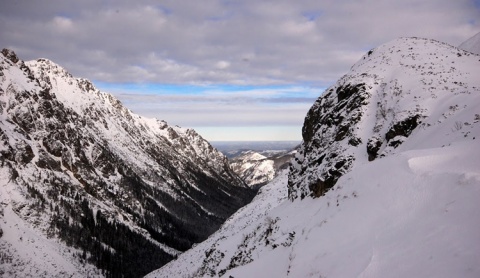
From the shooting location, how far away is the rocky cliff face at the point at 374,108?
28.0 metres

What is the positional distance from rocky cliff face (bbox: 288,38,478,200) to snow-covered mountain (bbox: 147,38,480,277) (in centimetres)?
11

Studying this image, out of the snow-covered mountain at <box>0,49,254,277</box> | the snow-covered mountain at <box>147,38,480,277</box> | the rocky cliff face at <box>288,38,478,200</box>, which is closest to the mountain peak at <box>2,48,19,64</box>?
the snow-covered mountain at <box>0,49,254,277</box>

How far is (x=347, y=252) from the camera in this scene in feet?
38.0

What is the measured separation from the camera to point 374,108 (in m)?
32.5

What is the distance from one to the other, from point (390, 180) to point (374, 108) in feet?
66.6

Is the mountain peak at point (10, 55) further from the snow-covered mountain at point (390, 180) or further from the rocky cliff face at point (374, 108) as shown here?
the snow-covered mountain at point (390, 180)

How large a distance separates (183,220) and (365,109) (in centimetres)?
15745

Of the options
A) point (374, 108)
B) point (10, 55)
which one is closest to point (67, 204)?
point (10, 55)

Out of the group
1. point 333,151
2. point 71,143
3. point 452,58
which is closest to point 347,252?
point 333,151

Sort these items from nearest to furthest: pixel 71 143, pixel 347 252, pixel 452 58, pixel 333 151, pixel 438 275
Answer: pixel 438 275 < pixel 347 252 < pixel 333 151 < pixel 452 58 < pixel 71 143

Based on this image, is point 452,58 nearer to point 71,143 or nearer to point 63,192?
point 63,192

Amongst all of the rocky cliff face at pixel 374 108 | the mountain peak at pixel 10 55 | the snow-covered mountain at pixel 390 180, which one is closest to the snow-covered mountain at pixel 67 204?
the mountain peak at pixel 10 55

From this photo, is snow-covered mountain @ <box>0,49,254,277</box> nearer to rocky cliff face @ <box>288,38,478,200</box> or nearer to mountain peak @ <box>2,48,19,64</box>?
mountain peak @ <box>2,48,19,64</box>

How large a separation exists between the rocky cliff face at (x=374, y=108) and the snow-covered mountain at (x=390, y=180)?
0.11 metres
